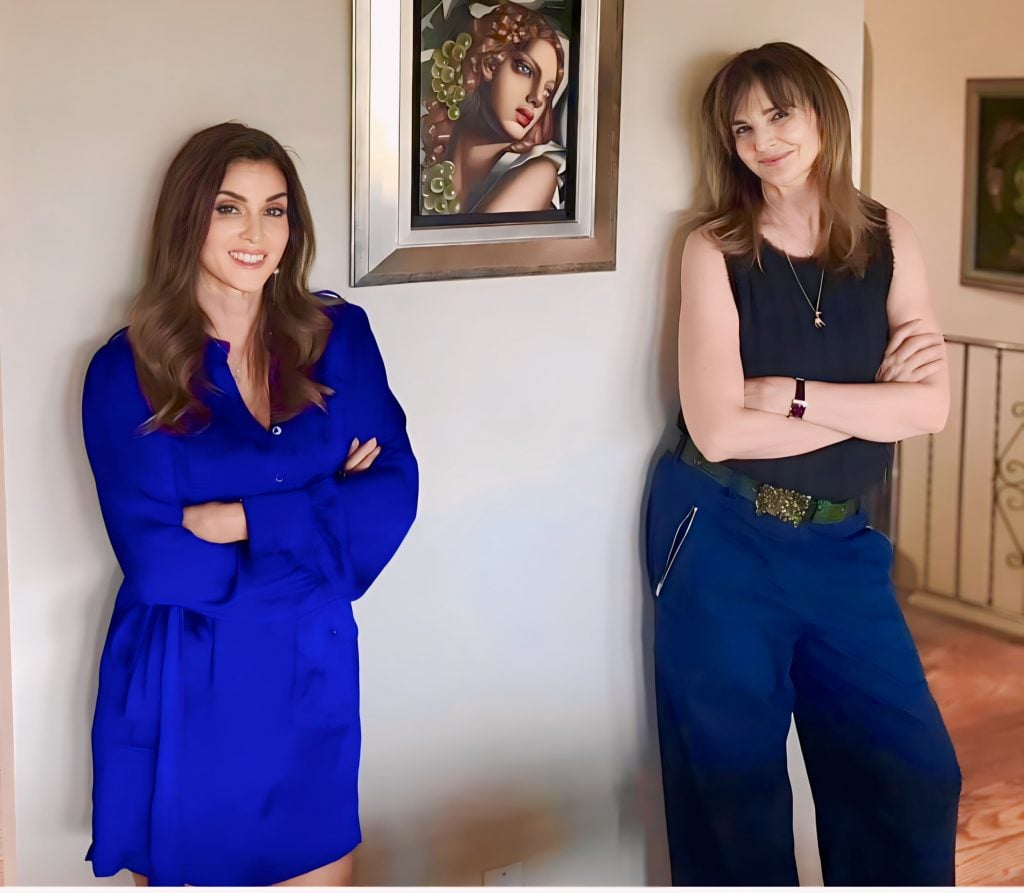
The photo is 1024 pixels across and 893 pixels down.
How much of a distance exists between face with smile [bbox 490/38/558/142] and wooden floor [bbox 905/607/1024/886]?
1.70 meters

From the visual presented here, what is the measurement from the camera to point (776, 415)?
233 centimetres

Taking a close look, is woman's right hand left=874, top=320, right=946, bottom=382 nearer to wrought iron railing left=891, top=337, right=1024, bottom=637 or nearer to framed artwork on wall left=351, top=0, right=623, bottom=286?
framed artwork on wall left=351, top=0, right=623, bottom=286

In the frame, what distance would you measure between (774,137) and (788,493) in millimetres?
637

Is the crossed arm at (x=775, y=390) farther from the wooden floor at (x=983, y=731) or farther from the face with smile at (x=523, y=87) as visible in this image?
the wooden floor at (x=983, y=731)

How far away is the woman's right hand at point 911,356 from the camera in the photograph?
239 centimetres

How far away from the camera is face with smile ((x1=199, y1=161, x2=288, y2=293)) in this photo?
194cm

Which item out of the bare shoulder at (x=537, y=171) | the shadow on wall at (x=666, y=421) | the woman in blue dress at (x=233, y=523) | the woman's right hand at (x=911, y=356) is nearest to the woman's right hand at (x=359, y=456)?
the woman in blue dress at (x=233, y=523)

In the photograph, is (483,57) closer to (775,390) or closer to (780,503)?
(775,390)

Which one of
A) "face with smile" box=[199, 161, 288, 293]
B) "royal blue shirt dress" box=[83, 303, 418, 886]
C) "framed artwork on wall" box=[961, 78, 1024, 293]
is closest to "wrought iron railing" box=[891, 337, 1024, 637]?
"framed artwork on wall" box=[961, 78, 1024, 293]

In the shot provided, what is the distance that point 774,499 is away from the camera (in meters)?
2.40

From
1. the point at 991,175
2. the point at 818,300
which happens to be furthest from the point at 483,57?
the point at 991,175

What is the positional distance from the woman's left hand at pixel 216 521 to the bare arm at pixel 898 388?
93cm

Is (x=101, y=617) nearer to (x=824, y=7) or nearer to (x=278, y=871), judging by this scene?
(x=278, y=871)

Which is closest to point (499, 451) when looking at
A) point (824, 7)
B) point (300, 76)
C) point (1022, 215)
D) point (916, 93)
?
point (300, 76)
